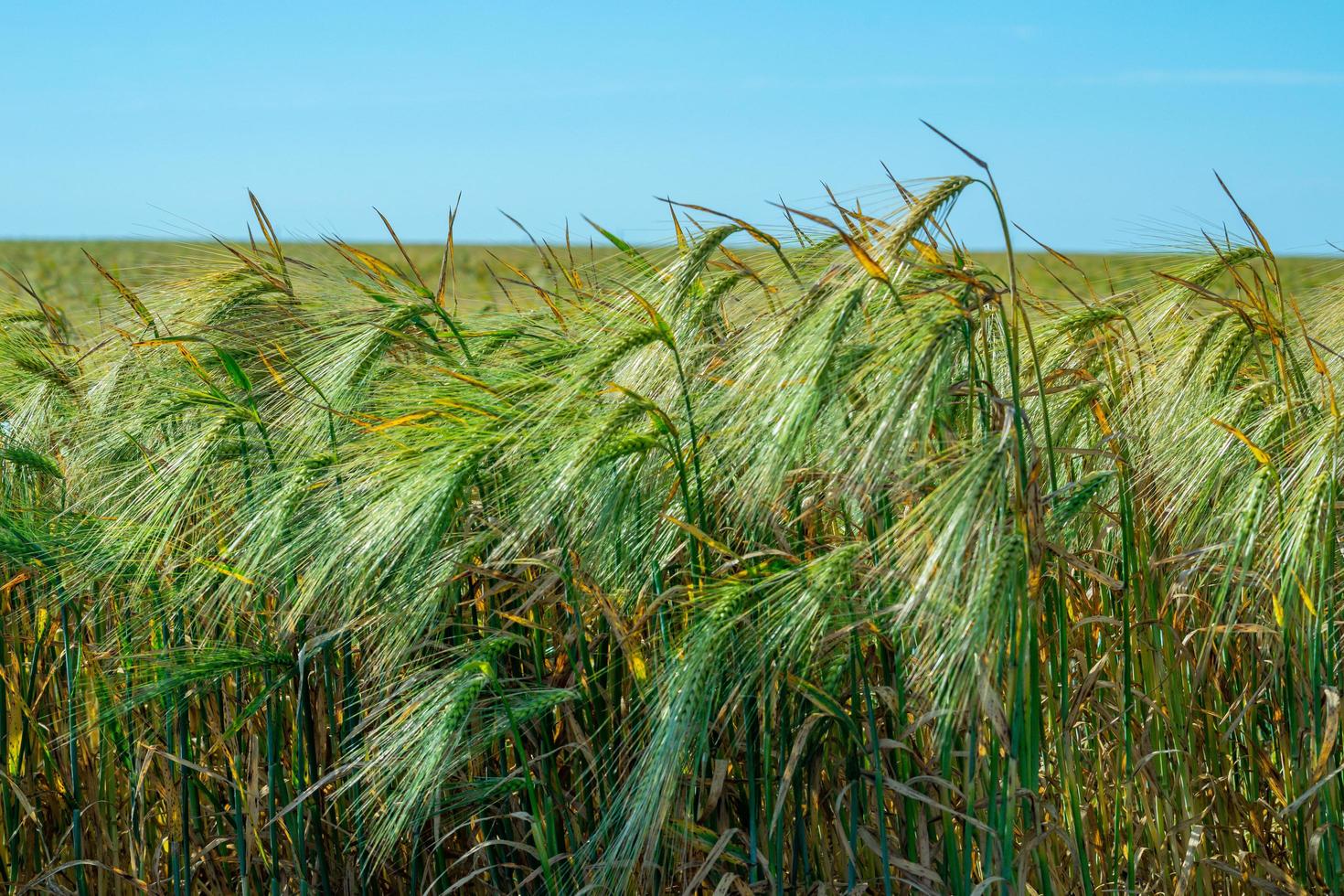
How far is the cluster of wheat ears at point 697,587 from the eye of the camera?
3.85 feet

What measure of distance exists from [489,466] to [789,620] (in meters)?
0.53

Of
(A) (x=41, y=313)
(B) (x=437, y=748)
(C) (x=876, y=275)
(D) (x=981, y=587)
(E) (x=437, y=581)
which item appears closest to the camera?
(D) (x=981, y=587)

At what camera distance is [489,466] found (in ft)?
4.87

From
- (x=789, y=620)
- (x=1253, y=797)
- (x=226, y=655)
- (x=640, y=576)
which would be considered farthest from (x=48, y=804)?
(x=1253, y=797)

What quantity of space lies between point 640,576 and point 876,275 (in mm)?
576

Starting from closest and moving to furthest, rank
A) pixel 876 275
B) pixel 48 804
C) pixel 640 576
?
A: pixel 876 275 < pixel 640 576 < pixel 48 804

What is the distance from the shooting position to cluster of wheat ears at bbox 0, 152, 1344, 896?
1175 mm

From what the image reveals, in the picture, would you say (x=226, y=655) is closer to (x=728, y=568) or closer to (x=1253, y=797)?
(x=728, y=568)

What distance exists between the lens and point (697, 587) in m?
1.28

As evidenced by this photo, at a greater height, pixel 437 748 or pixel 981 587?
pixel 981 587

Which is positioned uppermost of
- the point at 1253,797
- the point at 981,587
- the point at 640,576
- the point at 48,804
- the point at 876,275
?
the point at 876,275

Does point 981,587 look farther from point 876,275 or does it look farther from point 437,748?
point 437,748

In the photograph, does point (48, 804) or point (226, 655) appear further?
point (48, 804)

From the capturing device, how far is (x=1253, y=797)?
1663mm
